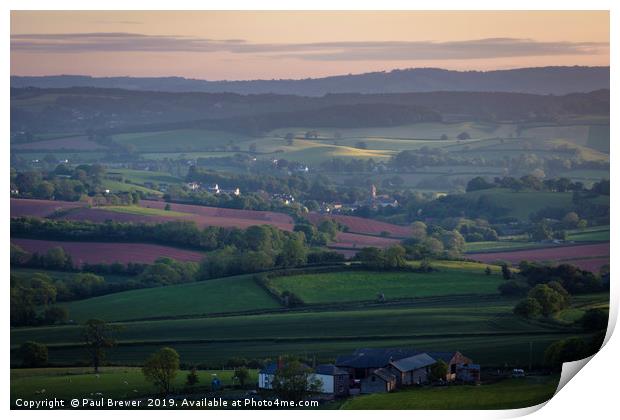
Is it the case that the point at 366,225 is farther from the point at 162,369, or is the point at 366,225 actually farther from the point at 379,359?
the point at 162,369

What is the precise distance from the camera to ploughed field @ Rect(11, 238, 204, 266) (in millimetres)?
22359

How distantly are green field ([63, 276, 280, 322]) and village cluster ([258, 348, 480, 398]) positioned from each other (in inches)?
187

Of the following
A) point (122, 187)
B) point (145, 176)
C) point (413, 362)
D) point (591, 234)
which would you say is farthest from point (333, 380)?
point (145, 176)

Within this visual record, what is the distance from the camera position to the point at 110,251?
78.6 ft

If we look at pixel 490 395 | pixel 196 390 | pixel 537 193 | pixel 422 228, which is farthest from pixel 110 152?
pixel 490 395

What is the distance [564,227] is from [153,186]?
10.4 meters

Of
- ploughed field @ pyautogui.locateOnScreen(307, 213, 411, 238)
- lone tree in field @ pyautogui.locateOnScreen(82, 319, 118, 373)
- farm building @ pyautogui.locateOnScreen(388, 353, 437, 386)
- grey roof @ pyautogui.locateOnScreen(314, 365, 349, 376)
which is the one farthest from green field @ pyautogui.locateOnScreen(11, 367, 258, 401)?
ploughed field @ pyautogui.locateOnScreen(307, 213, 411, 238)

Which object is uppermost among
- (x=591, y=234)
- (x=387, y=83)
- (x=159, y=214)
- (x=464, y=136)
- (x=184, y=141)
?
(x=387, y=83)

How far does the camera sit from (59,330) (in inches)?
784

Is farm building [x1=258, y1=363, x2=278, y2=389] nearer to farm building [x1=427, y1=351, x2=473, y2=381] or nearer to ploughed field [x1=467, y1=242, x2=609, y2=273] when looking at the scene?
farm building [x1=427, y1=351, x2=473, y2=381]

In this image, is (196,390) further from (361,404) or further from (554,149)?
(554,149)

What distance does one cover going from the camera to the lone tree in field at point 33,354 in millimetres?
18000

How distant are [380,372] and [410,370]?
47cm

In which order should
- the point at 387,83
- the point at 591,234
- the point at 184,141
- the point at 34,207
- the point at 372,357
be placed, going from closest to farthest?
the point at 372,357 → the point at 591,234 → the point at 34,207 → the point at 387,83 → the point at 184,141
